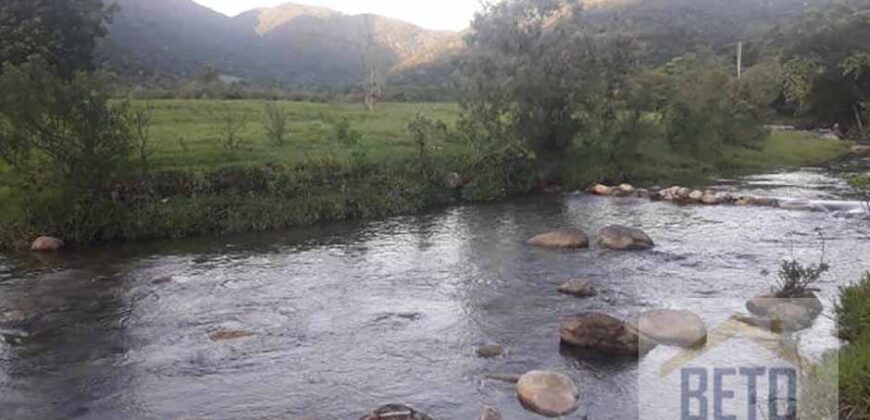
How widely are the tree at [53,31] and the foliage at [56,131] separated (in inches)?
699

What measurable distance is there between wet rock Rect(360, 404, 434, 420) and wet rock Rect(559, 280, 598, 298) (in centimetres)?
820

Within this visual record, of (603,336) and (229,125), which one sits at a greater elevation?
(229,125)

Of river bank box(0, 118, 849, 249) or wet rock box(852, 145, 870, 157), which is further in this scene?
wet rock box(852, 145, 870, 157)

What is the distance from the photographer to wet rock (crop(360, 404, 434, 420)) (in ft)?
38.8

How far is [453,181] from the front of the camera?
118ft

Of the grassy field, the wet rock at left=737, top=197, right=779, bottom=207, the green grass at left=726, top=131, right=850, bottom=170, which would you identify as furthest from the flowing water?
the green grass at left=726, top=131, right=850, bottom=170

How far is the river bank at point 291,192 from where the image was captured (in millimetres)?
27203

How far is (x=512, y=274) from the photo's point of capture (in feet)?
71.6

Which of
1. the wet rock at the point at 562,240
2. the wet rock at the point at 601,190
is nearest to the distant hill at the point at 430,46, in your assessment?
the wet rock at the point at 601,190

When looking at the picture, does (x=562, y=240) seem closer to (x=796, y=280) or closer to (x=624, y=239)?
(x=624, y=239)

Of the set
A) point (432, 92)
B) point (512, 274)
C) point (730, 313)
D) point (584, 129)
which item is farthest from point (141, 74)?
point (730, 313)

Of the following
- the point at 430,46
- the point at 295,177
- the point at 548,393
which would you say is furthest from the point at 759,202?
the point at 430,46

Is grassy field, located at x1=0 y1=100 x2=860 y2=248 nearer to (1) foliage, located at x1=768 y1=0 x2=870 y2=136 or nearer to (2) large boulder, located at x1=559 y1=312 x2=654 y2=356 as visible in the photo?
(2) large boulder, located at x1=559 y1=312 x2=654 y2=356

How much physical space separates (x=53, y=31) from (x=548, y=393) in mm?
47763
